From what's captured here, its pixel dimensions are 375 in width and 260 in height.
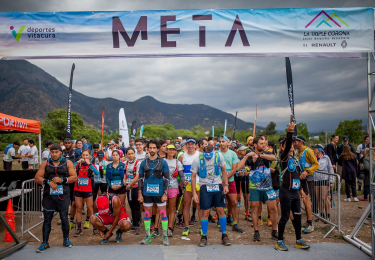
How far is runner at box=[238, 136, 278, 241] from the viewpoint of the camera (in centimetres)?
578

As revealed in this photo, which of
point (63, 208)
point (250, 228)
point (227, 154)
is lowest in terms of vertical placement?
point (250, 228)

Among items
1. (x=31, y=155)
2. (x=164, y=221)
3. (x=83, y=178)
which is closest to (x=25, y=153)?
(x=31, y=155)

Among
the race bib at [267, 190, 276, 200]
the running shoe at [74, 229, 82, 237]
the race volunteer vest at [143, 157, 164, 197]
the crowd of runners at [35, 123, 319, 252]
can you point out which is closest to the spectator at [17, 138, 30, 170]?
the crowd of runners at [35, 123, 319, 252]

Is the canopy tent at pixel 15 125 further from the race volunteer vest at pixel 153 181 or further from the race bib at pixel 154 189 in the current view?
the race bib at pixel 154 189

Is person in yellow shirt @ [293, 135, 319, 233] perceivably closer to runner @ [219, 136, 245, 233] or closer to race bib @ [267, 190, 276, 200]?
race bib @ [267, 190, 276, 200]

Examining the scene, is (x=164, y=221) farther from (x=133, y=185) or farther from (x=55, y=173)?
(x=55, y=173)

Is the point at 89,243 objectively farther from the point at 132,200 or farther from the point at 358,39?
the point at 358,39

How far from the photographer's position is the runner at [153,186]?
5.66 meters

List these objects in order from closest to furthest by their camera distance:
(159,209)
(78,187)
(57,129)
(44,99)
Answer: (159,209) → (78,187) → (57,129) → (44,99)

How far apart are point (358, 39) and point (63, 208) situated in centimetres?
664

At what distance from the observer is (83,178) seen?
6434 millimetres

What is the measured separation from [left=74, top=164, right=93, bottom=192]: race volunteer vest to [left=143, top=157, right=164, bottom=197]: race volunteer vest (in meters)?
1.63

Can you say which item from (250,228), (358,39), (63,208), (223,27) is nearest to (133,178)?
(63,208)

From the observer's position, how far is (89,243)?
5.75 m
